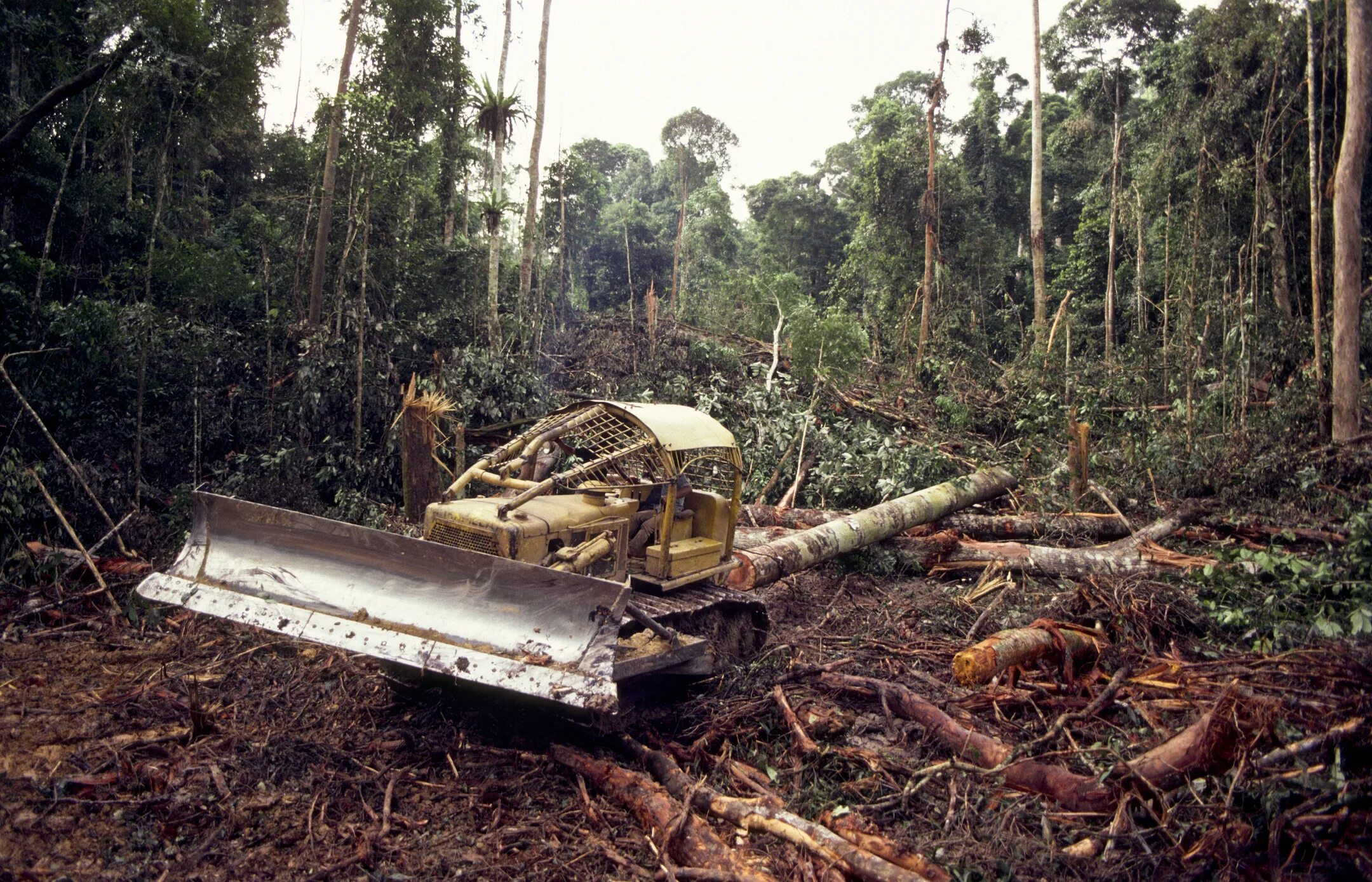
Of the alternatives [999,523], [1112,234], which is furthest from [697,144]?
[999,523]

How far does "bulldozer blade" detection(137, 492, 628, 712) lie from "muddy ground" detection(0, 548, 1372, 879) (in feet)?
2.19

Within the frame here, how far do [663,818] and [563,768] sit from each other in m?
0.80

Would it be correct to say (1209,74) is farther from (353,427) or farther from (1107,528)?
(353,427)

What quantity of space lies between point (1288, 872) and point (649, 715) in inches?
129

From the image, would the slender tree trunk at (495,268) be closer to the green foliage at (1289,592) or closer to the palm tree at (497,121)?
the palm tree at (497,121)

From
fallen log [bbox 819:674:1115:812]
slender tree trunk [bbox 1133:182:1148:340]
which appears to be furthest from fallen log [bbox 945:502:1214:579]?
slender tree trunk [bbox 1133:182:1148:340]

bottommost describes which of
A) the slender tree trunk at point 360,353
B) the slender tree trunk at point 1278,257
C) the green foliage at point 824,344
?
the slender tree trunk at point 360,353

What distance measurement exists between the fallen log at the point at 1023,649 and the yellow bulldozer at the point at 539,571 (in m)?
1.55

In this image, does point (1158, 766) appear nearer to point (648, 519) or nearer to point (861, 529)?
point (648, 519)

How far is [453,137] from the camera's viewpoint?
20.3 meters

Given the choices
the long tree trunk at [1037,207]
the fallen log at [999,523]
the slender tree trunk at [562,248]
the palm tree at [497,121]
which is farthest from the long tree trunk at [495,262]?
the long tree trunk at [1037,207]

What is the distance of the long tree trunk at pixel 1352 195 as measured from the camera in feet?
36.3

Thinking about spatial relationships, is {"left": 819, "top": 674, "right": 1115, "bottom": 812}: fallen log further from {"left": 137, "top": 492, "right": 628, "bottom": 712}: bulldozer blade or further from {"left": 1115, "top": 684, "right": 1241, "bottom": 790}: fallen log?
{"left": 137, "top": 492, "right": 628, "bottom": 712}: bulldozer blade

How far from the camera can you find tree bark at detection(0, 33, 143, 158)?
7.26 m
